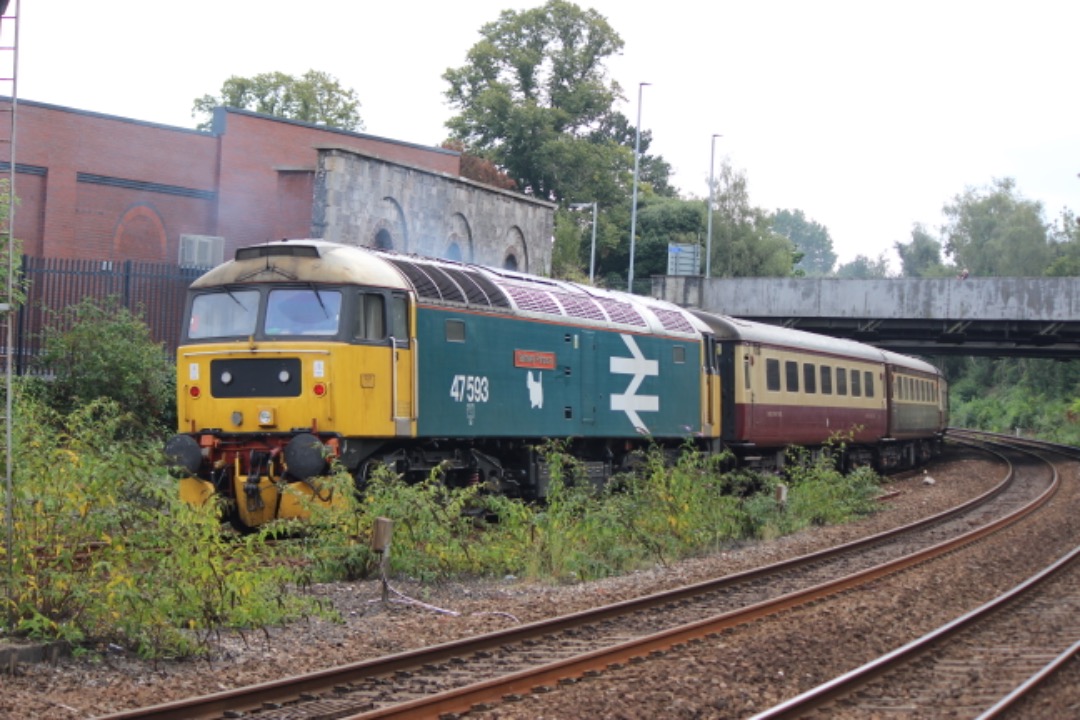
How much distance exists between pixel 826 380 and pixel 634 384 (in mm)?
8177

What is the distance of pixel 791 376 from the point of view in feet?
78.2

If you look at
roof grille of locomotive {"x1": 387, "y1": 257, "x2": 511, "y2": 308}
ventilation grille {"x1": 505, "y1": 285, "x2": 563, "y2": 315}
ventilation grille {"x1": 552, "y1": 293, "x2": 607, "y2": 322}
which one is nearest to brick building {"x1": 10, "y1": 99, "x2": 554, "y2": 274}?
ventilation grille {"x1": 552, "y1": 293, "x2": 607, "y2": 322}

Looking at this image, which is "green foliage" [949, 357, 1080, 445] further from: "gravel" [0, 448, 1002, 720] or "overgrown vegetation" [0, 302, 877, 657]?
"gravel" [0, 448, 1002, 720]

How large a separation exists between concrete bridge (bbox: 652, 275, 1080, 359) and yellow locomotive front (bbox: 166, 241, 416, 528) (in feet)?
81.7

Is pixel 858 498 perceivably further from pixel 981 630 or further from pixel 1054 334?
pixel 1054 334

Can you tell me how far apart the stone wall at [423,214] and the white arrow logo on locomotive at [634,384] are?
279 inches

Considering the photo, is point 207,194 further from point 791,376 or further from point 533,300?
point 533,300

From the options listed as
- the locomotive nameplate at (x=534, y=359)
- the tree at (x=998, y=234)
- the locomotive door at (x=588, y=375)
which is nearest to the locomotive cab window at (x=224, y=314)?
the locomotive nameplate at (x=534, y=359)

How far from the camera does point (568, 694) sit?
790 cm

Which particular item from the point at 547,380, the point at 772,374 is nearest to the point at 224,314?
the point at 547,380

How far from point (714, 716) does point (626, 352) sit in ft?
37.5

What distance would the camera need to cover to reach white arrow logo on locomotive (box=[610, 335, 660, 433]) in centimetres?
1844


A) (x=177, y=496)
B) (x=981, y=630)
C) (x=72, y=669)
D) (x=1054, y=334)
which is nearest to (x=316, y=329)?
(x=177, y=496)

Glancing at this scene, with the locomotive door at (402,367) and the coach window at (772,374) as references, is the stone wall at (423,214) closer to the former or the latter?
the coach window at (772,374)
